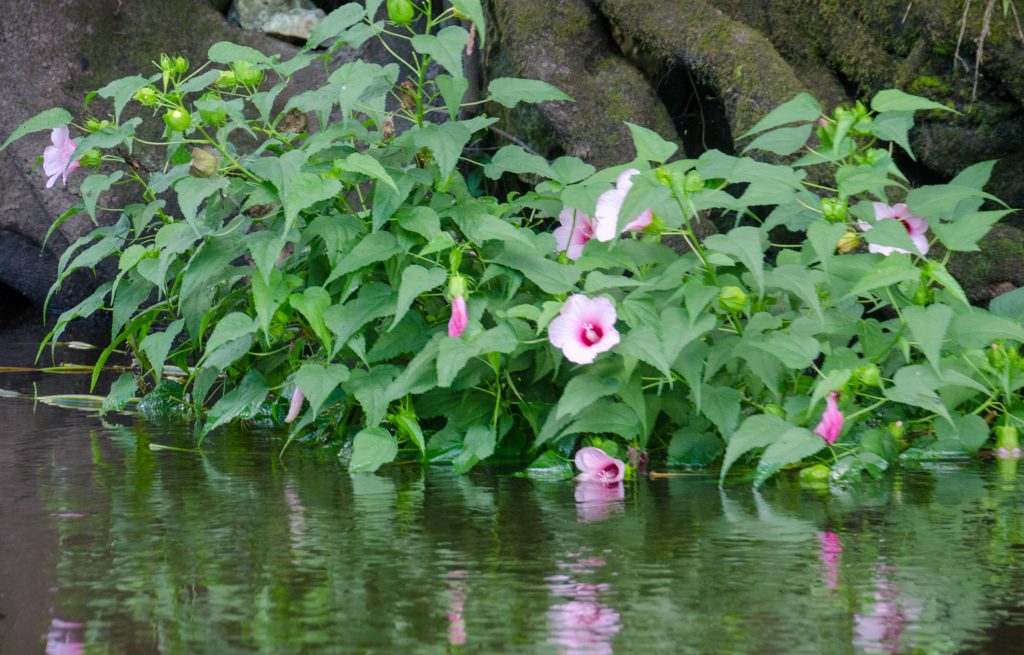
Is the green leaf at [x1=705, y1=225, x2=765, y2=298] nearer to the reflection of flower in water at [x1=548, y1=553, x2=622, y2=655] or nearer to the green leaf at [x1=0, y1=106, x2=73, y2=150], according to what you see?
the reflection of flower in water at [x1=548, y1=553, x2=622, y2=655]

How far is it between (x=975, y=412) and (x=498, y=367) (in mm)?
847

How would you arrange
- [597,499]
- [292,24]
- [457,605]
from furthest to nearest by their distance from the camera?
1. [292,24]
2. [597,499]
3. [457,605]

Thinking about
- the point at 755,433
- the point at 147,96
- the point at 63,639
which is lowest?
the point at 63,639

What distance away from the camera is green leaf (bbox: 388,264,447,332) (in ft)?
7.39

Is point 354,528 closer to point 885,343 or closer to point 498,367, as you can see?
point 498,367

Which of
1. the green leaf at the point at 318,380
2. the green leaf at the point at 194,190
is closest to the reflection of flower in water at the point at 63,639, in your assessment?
the green leaf at the point at 318,380

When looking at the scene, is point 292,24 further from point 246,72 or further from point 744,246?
point 744,246

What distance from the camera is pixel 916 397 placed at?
220 centimetres

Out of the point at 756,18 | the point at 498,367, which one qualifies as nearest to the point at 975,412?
the point at 498,367

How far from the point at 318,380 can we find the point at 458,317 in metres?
0.28

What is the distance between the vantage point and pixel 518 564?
5.64 feet

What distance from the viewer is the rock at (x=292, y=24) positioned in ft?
16.9

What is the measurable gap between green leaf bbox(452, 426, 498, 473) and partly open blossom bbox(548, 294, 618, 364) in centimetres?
24

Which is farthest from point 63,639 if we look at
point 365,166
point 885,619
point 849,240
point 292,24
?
point 292,24
